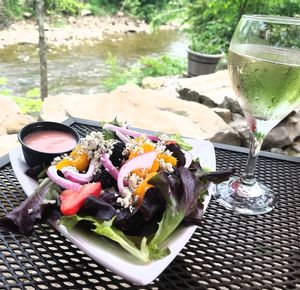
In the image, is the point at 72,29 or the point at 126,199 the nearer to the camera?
the point at 126,199

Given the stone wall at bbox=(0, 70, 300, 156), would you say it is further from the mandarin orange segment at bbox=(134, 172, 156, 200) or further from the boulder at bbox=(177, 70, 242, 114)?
the mandarin orange segment at bbox=(134, 172, 156, 200)

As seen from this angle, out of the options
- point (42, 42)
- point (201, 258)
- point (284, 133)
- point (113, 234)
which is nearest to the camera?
point (113, 234)

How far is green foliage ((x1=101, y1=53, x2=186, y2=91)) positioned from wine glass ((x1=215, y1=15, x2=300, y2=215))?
15.2 feet

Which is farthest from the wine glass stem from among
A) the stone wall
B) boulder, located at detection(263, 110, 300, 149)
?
boulder, located at detection(263, 110, 300, 149)

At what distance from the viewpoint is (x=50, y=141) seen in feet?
2.90

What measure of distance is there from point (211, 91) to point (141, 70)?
12.3 feet

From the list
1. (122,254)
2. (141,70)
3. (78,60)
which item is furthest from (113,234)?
(78,60)

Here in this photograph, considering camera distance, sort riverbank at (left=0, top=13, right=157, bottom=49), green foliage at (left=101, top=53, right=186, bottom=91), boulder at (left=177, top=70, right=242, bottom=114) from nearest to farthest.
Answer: boulder at (left=177, top=70, right=242, bottom=114)
green foliage at (left=101, top=53, right=186, bottom=91)
riverbank at (left=0, top=13, right=157, bottom=49)

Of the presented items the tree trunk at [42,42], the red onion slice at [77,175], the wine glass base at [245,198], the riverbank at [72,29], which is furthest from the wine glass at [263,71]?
the riverbank at [72,29]

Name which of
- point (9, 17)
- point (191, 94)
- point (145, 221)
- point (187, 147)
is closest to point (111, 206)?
point (145, 221)

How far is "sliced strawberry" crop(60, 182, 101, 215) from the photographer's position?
25.5 inches

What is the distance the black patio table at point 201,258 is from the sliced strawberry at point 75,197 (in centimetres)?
7

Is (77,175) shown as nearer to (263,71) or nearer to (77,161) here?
(77,161)

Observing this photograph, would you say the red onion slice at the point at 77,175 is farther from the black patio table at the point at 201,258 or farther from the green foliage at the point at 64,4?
the green foliage at the point at 64,4
